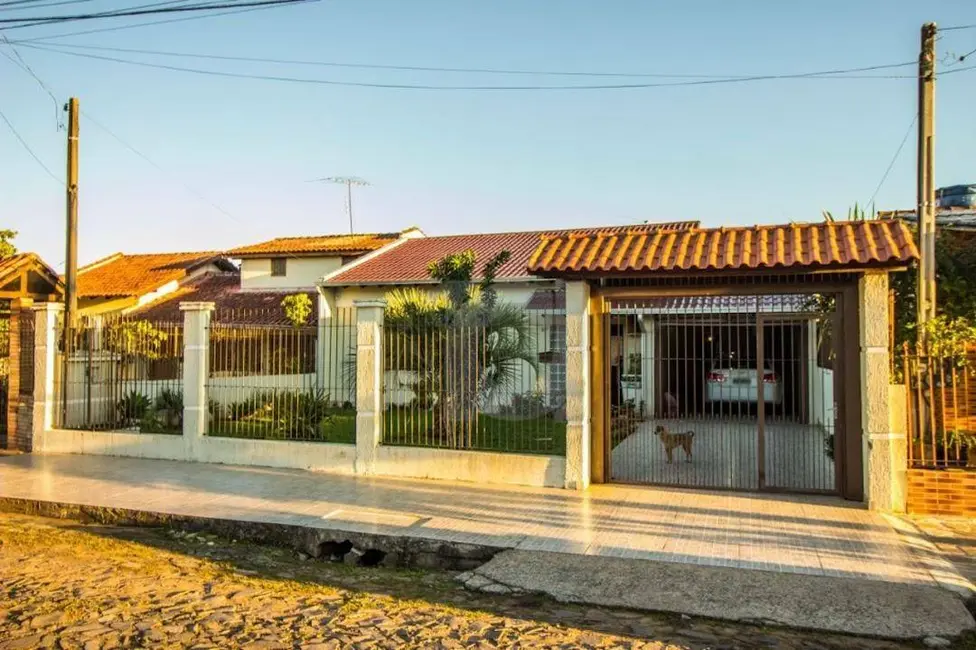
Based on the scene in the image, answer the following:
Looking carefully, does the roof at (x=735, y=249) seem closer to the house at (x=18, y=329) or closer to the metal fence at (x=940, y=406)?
the metal fence at (x=940, y=406)

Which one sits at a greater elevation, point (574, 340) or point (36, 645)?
point (574, 340)

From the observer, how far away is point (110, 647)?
4.75 metres

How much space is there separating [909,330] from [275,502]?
811cm

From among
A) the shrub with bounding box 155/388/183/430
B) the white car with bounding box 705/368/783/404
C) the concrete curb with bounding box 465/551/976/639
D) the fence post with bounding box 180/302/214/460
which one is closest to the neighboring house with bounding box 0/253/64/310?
the shrub with bounding box 155/388/183/430

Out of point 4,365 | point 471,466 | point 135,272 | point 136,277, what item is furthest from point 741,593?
point 135,272

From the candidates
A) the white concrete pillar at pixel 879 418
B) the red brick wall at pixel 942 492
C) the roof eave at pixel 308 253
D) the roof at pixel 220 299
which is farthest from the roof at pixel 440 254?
the red brick wall at pixel 942 492

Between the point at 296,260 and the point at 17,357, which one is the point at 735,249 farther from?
the point at 296,260

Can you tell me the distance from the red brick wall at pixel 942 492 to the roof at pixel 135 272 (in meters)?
25.5

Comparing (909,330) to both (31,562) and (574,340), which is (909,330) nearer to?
(574,340)

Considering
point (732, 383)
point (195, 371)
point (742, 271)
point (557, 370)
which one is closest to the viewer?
point (742, 271)

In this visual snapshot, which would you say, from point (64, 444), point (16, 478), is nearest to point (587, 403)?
point (16, 478)

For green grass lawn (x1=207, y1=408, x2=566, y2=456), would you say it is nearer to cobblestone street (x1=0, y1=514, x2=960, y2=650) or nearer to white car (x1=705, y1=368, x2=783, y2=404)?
white car (x1=705, y1=368, x2=783, y2=404)

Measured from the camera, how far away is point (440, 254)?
24969 mm

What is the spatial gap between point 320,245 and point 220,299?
13.5 ft
